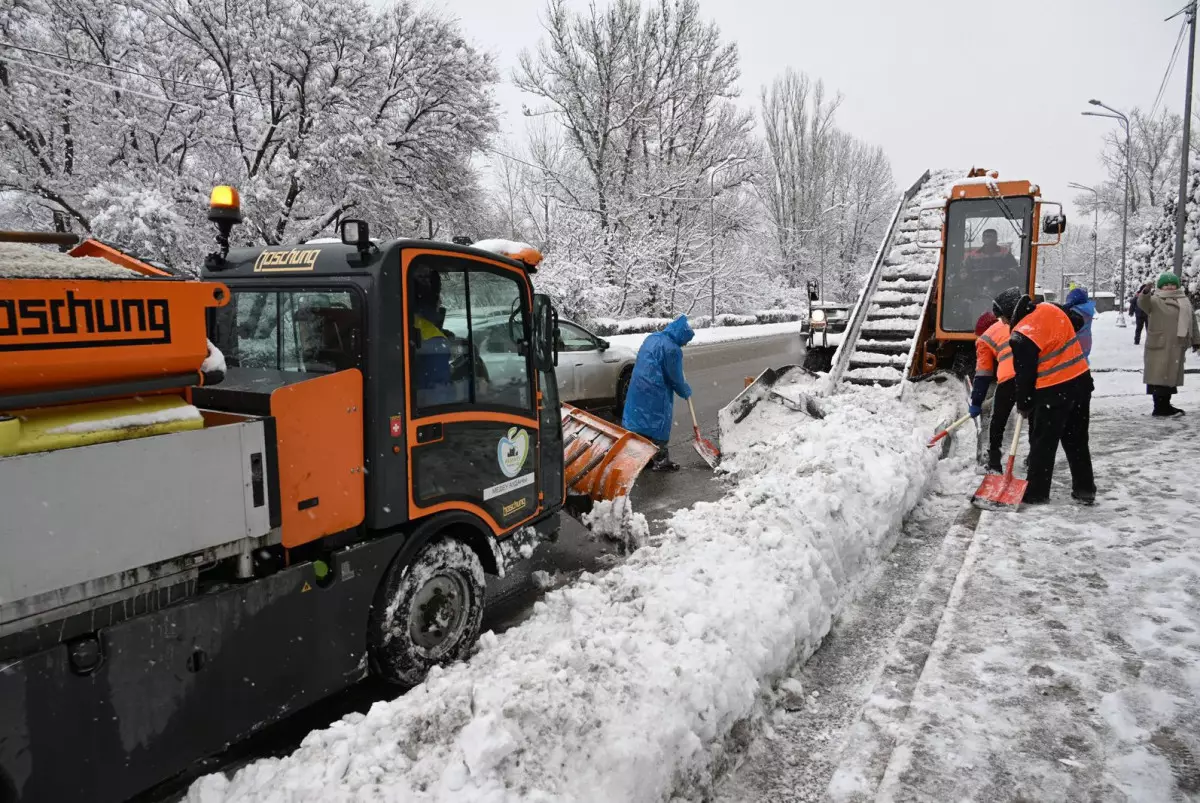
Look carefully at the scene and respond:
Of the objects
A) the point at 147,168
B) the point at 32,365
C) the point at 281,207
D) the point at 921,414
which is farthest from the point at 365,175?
the point at 32,365

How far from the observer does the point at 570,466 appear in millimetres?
5629

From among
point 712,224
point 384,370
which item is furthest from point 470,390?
point 712,224

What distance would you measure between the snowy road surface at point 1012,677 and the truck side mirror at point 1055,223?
423cm

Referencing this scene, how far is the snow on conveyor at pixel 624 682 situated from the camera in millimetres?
2389

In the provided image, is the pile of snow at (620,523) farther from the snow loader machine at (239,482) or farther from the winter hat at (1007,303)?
the winter hat at (1007,303)

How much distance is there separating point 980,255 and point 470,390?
8743 mm

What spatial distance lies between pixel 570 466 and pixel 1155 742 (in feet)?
12.3

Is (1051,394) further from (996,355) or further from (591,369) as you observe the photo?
(591,369)

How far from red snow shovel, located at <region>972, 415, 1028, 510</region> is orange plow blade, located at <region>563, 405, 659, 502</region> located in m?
2.86

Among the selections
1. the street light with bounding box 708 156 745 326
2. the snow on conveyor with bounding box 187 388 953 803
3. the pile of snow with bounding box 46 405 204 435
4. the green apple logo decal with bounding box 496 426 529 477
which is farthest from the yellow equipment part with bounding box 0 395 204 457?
the street light with bounding box 708 156 745 326

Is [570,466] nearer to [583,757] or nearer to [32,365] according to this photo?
[583,757]

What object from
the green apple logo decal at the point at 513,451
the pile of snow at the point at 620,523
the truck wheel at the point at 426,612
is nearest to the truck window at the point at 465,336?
the green apple logo decal at the point at 513,451

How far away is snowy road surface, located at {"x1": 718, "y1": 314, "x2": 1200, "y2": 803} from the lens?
9.21 feet

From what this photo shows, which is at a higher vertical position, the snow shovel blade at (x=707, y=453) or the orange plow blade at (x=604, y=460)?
the orange plow blade at (x=604, y=460)
